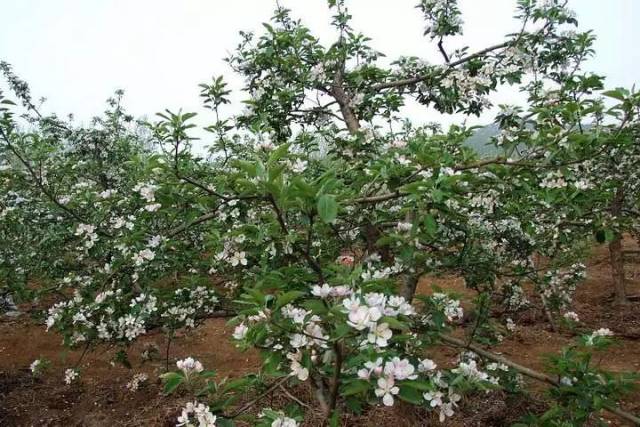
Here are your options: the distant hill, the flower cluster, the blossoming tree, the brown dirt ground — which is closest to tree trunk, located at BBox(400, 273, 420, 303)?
the blossoming tree

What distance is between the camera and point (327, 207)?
1.34 meters

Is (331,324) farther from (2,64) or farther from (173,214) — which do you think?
(2,64)

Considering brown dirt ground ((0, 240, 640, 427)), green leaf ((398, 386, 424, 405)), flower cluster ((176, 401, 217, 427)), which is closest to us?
green leaf ((398, 386, 424, 405))

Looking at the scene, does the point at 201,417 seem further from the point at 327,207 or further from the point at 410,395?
the point at 327,207

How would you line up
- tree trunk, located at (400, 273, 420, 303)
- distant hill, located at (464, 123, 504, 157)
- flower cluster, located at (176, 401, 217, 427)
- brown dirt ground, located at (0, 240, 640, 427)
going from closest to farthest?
1. flower cluster, located at (176, 401, 217, 427)
2. distant hill, located at (464, 123, 504, 157)
3. tree trunk, located at (400, 273, 420, 303)
4. brown dirt ground, located at (0, 240, 640, 427)

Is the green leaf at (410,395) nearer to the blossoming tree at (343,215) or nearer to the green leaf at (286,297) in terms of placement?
the blossoming tree at (343,215)

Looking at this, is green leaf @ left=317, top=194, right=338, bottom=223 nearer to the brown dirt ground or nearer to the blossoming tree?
the blossoming tree

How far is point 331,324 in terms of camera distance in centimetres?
142

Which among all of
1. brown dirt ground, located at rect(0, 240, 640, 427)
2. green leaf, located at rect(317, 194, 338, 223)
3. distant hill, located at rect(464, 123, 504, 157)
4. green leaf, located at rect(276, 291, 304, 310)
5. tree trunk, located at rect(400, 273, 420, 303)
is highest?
distant hill, located at rect(464, 123, 504, 157)

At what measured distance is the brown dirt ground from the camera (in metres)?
4.05

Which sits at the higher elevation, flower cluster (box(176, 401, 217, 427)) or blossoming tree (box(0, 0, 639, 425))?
blossoming tree (box(0, 0, 639, 425))

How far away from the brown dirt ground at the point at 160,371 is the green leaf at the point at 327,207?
2.32 metres

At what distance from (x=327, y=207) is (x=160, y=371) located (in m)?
4.85

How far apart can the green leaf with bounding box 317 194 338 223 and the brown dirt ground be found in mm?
2320
